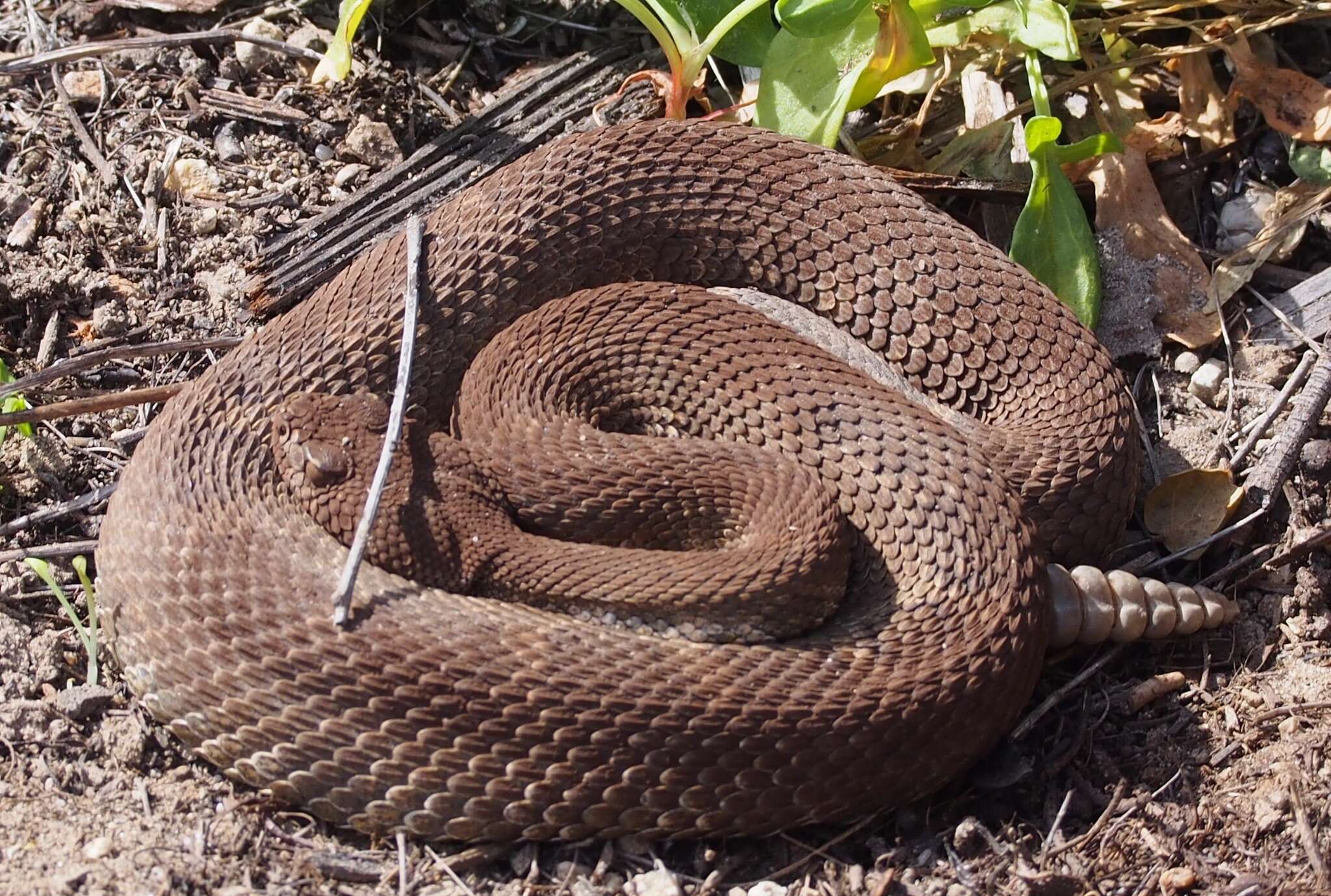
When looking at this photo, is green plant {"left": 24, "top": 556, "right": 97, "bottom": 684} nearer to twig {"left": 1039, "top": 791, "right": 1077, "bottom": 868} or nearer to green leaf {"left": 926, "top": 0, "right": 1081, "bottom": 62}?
twig {"left": 1039, "top": 791, "right": 1077, "bottom": 868}

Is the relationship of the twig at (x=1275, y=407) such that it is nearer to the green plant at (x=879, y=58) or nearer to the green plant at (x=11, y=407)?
the green plant at (x=879, y=58)

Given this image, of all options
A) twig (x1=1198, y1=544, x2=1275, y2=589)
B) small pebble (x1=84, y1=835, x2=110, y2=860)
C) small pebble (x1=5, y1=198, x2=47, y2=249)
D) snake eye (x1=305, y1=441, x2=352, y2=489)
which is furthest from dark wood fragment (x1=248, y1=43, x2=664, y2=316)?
twig (x1=1198, y1=544, x2=1275, y2=589)

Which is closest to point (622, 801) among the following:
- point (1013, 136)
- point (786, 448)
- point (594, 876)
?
point (594, 876)

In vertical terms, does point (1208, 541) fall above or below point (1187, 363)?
below

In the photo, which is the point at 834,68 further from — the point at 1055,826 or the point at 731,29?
the point at 1055,826

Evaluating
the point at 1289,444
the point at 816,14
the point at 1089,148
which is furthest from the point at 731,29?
the point at 1289,444

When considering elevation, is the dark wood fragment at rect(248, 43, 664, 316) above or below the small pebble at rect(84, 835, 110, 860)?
above

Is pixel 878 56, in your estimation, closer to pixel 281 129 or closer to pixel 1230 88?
pixel 1230 88
